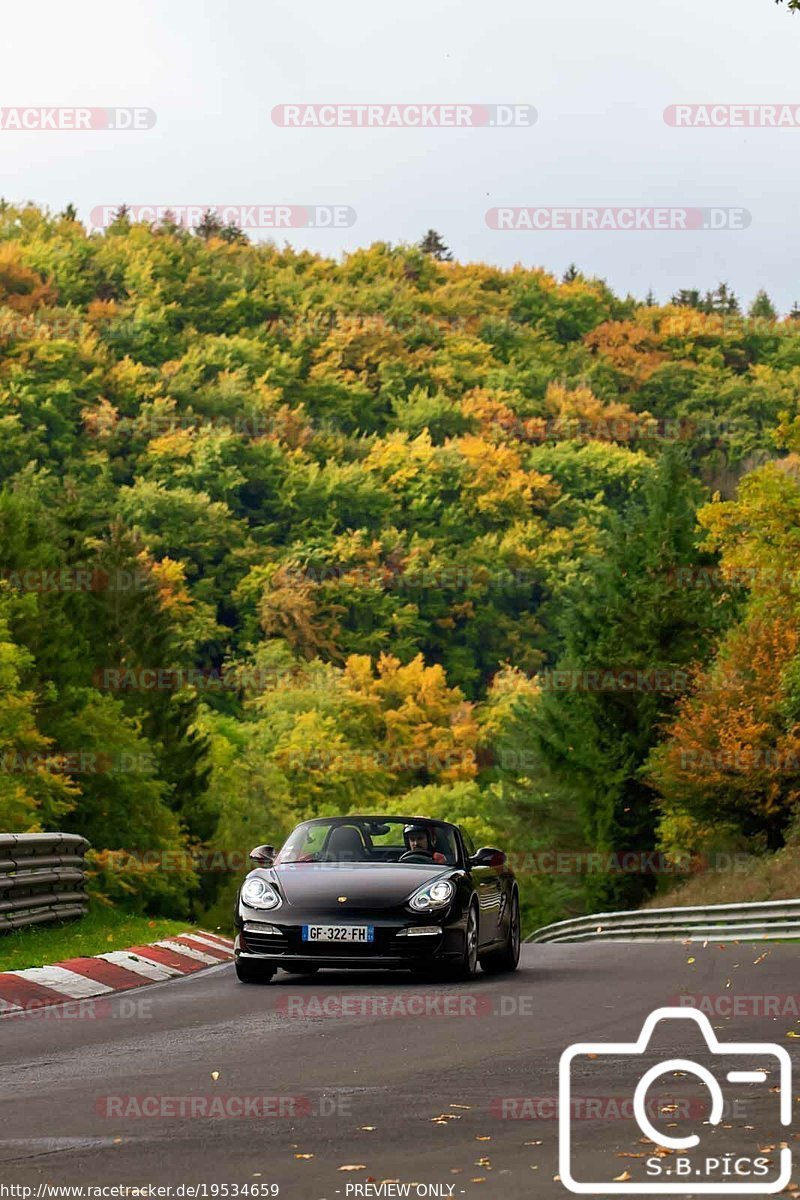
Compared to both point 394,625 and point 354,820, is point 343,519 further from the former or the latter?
point 354,820

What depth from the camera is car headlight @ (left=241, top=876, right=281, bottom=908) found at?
15.6 metres

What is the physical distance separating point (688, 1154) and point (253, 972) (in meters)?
9.06

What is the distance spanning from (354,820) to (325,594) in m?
100

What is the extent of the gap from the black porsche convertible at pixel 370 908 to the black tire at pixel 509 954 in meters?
0.32

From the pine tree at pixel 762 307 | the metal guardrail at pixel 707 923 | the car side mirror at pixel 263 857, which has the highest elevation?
the pine tree at pixel 762 307

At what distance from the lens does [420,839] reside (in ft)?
54.7

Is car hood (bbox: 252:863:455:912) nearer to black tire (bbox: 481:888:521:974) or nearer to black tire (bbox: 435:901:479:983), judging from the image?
black tire (bbox: 435:901:479:983)

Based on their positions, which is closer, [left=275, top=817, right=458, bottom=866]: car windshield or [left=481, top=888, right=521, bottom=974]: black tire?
[left=275, top=817, right=458, bottom=866]: car windshield

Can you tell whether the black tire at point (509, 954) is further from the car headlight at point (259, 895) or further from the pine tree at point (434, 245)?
the pine tree at point (434, 245)

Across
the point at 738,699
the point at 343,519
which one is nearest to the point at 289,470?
the point at 343,519

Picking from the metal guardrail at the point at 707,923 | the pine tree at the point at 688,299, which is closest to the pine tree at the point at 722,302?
the pine tree at the point at 688,299

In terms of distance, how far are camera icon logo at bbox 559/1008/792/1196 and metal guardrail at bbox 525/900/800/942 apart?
18767 mm

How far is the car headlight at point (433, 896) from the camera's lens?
15398mm

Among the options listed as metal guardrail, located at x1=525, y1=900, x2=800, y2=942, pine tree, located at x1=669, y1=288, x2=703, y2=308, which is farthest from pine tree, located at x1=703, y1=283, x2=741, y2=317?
metal guardrail, located at x1=525, y1=900, x2=800, y2=942
